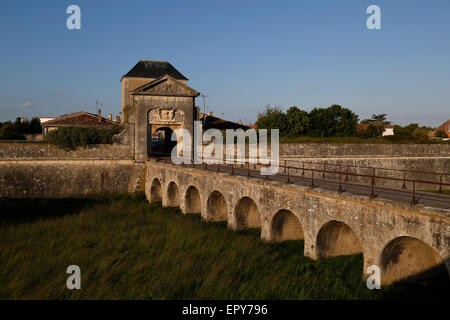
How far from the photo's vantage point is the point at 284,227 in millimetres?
12633

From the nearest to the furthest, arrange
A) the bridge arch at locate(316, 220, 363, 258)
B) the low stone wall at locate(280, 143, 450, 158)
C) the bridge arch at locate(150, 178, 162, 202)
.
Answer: the bridge arch at locate(316, 220, 363, 258), the bridge arch at locate(150, 178, 162, 202), the low stone wall at locate(280, 143, 450, 158)

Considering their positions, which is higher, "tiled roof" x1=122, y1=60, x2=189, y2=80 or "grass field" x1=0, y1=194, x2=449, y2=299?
"tiled roof" x1=122, y1=60, x2=189, y2=80

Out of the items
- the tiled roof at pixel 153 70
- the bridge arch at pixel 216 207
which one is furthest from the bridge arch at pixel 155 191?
the tiled roof at pixel 153 70

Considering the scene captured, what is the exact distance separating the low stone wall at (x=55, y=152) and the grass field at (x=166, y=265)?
8.03 m

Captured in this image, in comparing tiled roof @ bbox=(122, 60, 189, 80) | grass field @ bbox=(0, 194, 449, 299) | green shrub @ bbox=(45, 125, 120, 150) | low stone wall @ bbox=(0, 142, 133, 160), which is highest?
tiled roof @ bbox=(122, 60, 189, 80)

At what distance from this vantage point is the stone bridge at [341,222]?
312 inches

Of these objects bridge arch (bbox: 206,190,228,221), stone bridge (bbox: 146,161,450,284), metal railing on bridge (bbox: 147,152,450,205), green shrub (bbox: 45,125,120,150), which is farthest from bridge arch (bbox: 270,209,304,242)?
green shrub (bbox: 45,125,120,150)

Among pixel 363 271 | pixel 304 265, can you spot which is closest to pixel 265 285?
pixel 304 265

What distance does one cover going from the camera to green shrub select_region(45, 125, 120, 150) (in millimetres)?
23969

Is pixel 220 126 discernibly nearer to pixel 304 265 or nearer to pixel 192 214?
pixel 192 214

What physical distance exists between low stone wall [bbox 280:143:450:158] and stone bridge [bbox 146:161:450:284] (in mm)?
12759

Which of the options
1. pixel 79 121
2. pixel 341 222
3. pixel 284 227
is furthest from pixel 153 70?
pixel 341 222

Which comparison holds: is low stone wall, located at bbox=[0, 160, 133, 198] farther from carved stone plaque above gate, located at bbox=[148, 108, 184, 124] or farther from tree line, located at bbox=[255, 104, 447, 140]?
tree line, located at bbox=[255, 104, 447, 140]

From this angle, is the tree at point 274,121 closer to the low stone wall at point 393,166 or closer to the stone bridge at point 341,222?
the low stone wall at point 393,166
